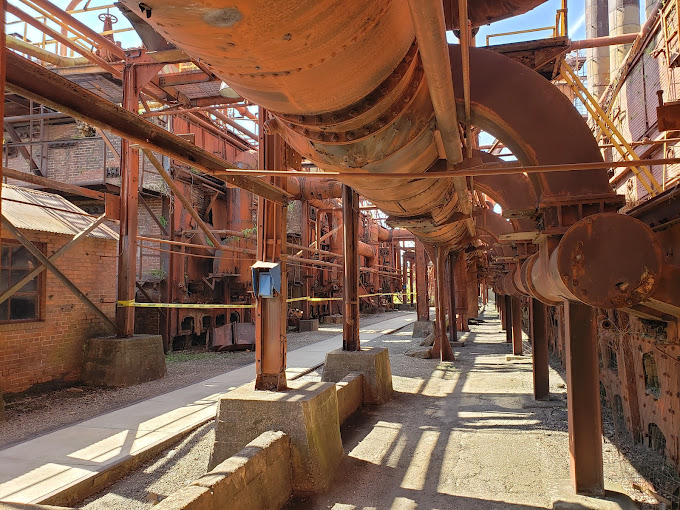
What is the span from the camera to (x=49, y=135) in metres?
13.7

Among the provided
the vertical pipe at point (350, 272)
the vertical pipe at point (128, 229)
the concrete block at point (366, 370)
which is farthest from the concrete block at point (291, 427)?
the vertical pipe at point (128, 229)

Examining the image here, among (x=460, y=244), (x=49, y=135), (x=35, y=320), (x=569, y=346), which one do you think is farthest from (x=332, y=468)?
(x=49, y=135)

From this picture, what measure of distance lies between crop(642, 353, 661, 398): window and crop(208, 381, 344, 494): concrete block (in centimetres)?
325

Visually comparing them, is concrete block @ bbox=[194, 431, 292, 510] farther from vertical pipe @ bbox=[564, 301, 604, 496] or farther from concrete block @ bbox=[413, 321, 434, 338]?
concrete block @ bbox=[413, 321, 434, 338]

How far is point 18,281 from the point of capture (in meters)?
7.51

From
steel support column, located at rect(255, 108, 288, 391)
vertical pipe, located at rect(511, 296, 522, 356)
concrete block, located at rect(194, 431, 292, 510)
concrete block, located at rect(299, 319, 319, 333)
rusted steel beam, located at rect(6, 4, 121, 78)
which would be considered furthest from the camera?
concrete block, located at rect(299, 319, 319, 333)

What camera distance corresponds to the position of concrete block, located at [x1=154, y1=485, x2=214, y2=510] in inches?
101

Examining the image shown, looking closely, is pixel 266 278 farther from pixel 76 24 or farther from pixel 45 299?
pixel 76 24

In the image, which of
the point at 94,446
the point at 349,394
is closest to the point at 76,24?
the point at 94,446

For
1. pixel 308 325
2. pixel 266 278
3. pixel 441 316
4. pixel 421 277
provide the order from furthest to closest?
pixel 308 325 → pixel 421 277 → pixel 441 316 → pixel 266 278

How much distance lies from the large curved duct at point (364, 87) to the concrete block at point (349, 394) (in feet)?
9.04

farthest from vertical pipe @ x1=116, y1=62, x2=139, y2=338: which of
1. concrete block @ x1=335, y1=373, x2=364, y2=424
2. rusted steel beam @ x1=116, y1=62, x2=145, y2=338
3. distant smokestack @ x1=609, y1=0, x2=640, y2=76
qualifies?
distant smokestack @ x1=609, y1=0, x2=640, y2=76

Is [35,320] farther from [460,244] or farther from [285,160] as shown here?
[460,244]

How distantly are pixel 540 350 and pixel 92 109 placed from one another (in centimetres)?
649
